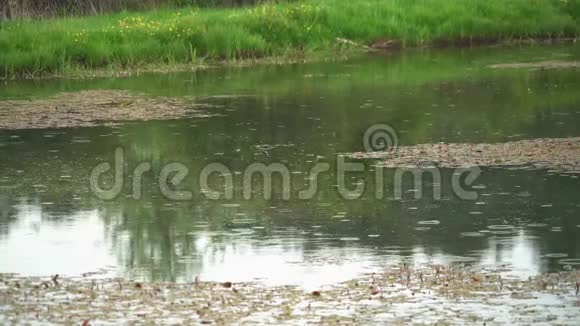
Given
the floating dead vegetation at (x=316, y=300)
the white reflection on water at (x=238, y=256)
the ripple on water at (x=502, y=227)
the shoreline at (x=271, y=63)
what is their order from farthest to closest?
the shoreline at (x=271, y=63) → the ripple on water at (x=502, y=227) → the white reflection on water at (x=238, y=256) → the floating dead vegetation at (x=316, y=300)

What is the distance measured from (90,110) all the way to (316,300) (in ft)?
38.8

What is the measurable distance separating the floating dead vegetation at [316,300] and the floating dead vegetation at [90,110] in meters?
9.43

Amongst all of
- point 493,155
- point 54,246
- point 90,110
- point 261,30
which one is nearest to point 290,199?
point 54,246

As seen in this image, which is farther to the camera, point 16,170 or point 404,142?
point 404,142

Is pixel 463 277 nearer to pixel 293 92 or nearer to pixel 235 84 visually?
pixel 293 92

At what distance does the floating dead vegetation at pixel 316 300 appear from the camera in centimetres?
850

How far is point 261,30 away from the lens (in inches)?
1123

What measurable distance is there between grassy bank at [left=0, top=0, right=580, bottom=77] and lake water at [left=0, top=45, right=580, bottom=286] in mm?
2659

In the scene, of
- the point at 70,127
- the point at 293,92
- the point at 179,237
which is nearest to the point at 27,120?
the point at 70,127

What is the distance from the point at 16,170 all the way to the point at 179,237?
4364 millimetres

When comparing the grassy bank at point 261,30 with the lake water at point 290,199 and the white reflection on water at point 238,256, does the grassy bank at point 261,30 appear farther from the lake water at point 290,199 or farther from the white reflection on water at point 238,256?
the white reflection on water at point 238,256

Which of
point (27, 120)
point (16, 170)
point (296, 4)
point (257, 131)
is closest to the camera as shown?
point (16, 170)

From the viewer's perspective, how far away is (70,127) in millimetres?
18547

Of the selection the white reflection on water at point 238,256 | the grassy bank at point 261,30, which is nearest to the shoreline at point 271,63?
the grassy bank at point 261,30
